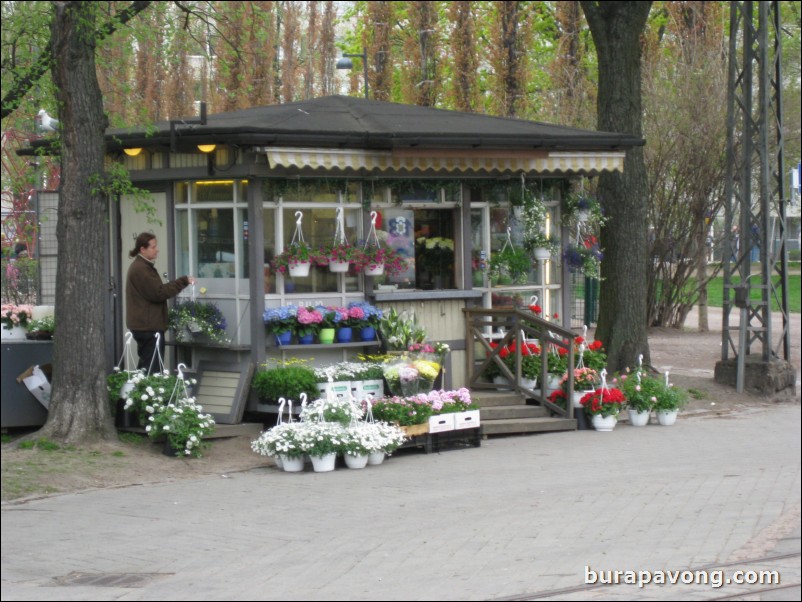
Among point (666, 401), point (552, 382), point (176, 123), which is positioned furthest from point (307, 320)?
point (666, 401)

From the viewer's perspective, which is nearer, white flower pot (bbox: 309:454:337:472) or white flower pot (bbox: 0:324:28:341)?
white flower pot (bbox: 309:454:337:472)

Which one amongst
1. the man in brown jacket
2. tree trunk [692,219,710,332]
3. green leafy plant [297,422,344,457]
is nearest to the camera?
green leafy plant [297,422,344,457]

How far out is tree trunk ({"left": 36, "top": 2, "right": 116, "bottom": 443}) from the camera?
12492mm

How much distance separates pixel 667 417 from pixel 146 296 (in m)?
6.52

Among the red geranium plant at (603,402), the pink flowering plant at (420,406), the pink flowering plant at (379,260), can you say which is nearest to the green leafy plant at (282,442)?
the pink flowering plant at (420,406)

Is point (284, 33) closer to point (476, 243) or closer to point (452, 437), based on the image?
point (476, 243)

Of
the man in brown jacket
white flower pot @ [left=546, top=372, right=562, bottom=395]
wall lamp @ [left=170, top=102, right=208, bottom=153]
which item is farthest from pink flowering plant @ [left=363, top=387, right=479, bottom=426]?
wall lamp @ [left=170, top=102, right=208, bottom=153]

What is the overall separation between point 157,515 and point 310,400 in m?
3.50

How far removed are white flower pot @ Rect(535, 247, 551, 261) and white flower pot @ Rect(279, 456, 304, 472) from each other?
4.95 meters

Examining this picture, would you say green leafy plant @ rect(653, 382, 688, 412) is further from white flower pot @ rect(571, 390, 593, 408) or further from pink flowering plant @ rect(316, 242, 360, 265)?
pink flowering plant @ rect(316, 242, 360, 265)

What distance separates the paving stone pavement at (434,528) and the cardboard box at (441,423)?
0.34 metres

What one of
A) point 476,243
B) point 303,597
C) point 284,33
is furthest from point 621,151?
point 284,33

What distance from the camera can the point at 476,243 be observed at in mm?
15391

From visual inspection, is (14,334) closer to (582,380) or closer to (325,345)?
(325,345)
